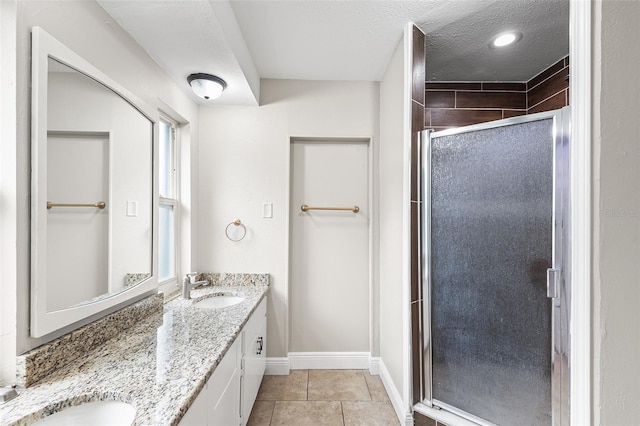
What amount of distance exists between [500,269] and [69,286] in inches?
76.0

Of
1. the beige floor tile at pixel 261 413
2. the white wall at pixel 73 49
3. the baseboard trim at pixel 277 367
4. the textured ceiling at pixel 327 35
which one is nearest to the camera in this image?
the white wall at pixel 73 49

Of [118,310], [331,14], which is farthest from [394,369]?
[331,14]

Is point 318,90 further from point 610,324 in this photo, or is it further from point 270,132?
point 610,324

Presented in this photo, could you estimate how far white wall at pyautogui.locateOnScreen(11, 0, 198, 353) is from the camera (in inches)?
36.0

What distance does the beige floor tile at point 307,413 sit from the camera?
1807 mm

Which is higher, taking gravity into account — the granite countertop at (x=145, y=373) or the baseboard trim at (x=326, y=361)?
the granite countertop at (x=145, y=373)

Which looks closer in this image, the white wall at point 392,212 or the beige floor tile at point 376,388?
the white wall at point 392,212

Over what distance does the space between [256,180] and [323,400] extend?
1743 millimetres

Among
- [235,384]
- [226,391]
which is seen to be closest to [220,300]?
[235,384]

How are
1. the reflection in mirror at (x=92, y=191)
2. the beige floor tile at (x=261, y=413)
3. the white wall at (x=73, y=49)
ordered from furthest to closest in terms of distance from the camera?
the beige floor tile at (x=261, y=413) < the reflection in mirror at (x=92, y=191) < the white wall at (x=73, y=49)

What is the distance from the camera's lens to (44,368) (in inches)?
37.4

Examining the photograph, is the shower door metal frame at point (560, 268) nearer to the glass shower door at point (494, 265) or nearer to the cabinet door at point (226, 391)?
the glass shower door at point (494, 265)

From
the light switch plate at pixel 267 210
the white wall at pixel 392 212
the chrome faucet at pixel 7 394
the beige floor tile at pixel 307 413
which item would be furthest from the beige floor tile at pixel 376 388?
the chrome faucet at pixel 7 394

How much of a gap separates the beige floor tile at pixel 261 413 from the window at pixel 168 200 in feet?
3.59
